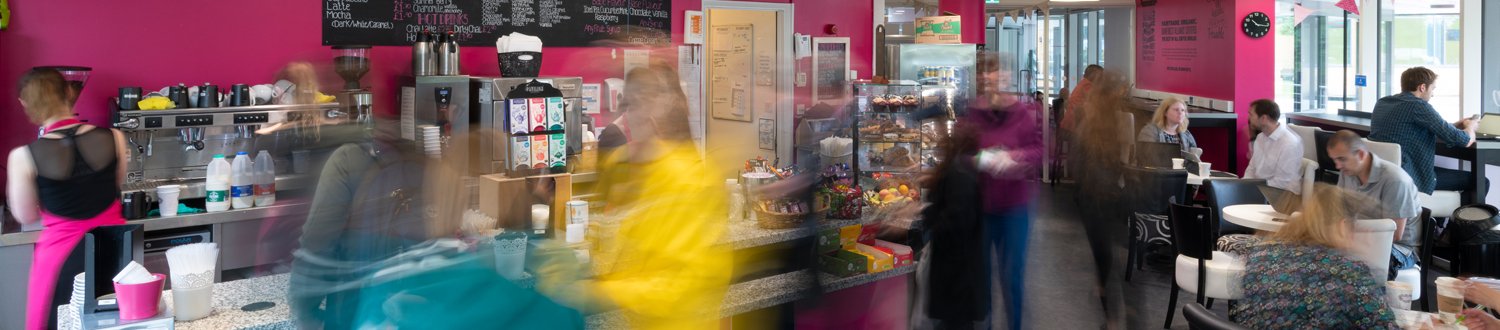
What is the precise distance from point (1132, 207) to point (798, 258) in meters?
3.03

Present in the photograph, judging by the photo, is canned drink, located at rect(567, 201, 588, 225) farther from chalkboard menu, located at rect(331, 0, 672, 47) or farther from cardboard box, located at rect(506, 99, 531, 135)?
chalkboard menu, located at rect(331, 0, 672, 47)

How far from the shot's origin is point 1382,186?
5.03m

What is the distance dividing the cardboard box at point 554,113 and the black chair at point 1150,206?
349cm

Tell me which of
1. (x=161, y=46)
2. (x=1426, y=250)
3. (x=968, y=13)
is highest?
(x=968, y=13)

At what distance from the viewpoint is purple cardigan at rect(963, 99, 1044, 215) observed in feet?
15.4

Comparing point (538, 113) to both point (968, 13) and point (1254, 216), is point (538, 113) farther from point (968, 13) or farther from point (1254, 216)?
point (968, 13)

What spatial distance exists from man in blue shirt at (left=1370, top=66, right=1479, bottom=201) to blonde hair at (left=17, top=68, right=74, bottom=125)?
25.9ft

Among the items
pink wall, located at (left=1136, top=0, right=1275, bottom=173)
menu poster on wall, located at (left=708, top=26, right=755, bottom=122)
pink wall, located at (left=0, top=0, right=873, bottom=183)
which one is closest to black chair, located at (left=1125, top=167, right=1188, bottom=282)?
pink wall, located at (left=0, top=0, right=873, bottom=183)

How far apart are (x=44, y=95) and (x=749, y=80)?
247 inches

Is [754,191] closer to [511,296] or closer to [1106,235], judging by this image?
[511,296]

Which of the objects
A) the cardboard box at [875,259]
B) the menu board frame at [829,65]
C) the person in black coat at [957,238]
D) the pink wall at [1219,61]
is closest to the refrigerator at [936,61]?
the menu board frame at [829,65]

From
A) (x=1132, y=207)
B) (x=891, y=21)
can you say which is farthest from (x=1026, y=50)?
(x=1132, y=207)

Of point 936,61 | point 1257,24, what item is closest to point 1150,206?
point 936,61

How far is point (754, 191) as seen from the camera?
4109mm
